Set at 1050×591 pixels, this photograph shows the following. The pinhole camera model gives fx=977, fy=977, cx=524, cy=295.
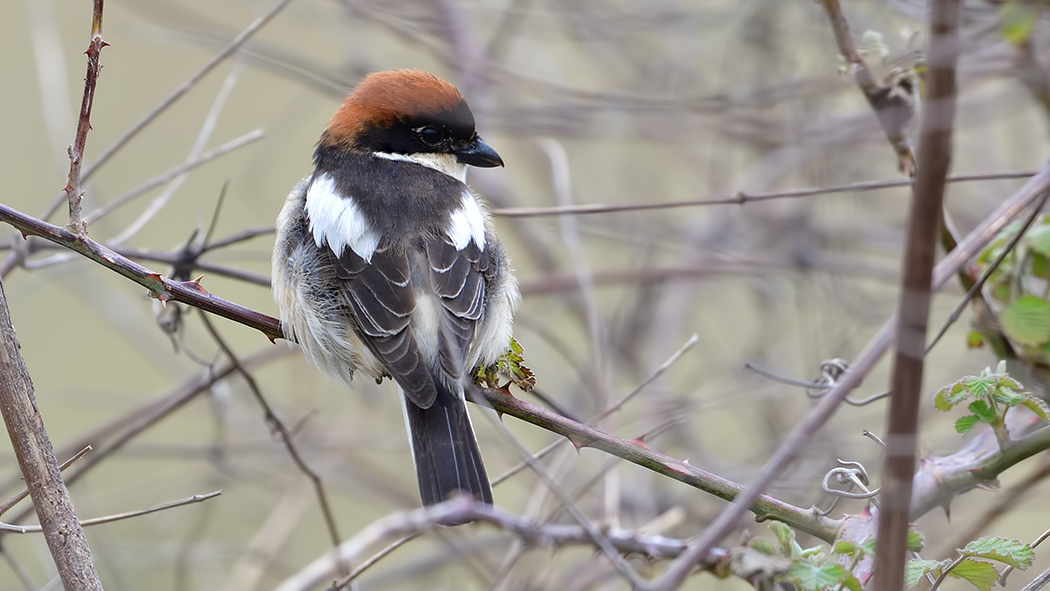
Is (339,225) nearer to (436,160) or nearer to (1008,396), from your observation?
(436,160)

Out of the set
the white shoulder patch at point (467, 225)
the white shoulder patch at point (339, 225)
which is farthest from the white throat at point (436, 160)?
the white shoulder patch at point (339, 225)

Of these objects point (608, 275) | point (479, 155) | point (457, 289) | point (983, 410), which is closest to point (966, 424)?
point (983, 410)

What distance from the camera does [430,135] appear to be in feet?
10.4

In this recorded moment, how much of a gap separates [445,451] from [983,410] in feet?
4.16

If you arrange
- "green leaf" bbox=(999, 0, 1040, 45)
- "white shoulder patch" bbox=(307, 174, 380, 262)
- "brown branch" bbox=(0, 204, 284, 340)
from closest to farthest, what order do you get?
"green leaf" bbox=(999, 0, 1040, 45), "brown branch" bbox=(0, 204, 284, 340), "white shoulder patch" bbox=(307, 174, 380, 262)

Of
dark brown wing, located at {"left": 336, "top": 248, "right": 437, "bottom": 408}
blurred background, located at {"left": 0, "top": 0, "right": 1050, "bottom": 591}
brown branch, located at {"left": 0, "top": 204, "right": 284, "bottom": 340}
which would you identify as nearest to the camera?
brown branch, located at {"left": 0, "top": 204, "right": 284, "bottom": 340}

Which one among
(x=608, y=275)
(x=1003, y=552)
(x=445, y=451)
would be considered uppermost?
(x=608, y=275)

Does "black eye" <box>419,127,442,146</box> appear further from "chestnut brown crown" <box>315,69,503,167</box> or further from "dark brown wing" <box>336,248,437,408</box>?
"dark brown wing" <box>336,248,437,408</box>

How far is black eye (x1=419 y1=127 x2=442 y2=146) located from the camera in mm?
3146

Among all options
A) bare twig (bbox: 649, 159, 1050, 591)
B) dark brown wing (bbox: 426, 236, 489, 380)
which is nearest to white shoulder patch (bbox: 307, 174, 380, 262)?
dark brown wing (bbox: 426, 236, 489, 380)

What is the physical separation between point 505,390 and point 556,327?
363 centimetres

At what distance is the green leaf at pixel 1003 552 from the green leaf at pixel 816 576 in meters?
0.27

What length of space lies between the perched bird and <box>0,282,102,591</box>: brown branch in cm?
94

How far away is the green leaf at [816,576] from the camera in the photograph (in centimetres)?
129
